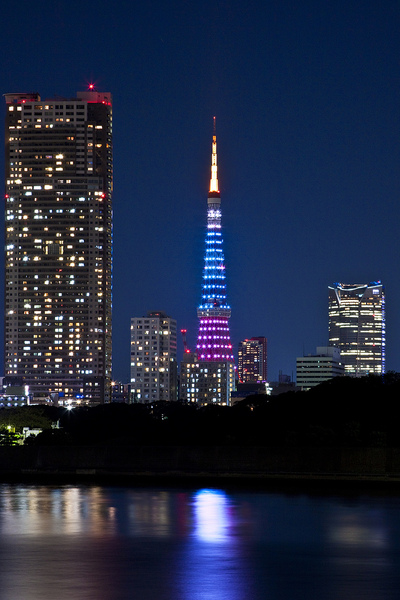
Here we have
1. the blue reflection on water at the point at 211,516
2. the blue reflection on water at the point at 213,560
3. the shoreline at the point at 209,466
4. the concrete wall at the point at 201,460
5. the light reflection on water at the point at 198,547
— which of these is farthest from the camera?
the concrete wall at the point at 201,460

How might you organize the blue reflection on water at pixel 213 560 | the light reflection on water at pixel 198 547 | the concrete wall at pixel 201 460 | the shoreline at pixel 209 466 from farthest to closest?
the concrete wall at pixel 201 460, the shoreline at pixel 209 466, the light reflection on water at pixel 198 547, the blue reflection on water at pixel 213 560

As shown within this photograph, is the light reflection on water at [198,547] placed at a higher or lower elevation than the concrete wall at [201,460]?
lower

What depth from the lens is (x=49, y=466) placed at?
107062 millimetres

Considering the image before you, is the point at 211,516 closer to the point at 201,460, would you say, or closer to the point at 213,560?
the point at 213,560

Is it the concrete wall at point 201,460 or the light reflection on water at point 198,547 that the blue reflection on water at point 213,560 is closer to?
the light reflection on water at point 198,547

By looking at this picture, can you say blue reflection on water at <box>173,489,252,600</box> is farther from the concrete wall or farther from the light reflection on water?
the concrete wall

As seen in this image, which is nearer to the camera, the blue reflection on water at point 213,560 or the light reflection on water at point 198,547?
the blue reflection on water at point 213,560

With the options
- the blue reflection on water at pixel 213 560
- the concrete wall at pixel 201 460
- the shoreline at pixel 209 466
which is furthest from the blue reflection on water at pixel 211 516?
the concrete wall at pixel 201 460

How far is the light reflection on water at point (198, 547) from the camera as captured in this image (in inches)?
1591

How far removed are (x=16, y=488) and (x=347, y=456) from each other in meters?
26.7

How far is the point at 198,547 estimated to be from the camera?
52031 mm

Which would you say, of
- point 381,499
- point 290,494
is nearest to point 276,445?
point 290,494

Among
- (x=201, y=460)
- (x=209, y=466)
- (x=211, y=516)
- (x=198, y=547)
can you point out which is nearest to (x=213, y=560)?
(x=198, y=547)

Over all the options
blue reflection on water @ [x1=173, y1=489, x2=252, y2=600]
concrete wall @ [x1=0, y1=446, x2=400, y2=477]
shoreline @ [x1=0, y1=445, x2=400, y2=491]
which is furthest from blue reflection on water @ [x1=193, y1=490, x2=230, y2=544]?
concrete wall @ [x1=0, y1=446, x2=400, y2=477]
